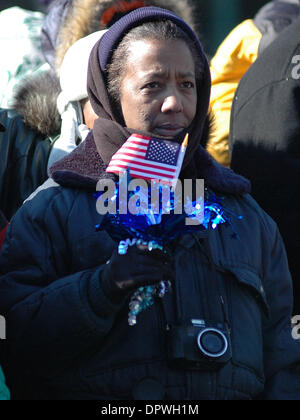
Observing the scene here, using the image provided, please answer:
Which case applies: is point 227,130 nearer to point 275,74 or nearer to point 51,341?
point 275,74

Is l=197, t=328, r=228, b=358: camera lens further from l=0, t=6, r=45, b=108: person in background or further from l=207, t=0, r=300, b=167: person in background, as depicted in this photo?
l=0, t=6, r=45, b=108: person in background

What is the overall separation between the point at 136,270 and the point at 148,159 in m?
0.43

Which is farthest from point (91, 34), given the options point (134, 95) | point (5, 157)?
point (134, 95)

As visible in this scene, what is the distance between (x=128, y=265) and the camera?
7.61 feet

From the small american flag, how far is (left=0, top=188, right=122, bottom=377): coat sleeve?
0.24 m

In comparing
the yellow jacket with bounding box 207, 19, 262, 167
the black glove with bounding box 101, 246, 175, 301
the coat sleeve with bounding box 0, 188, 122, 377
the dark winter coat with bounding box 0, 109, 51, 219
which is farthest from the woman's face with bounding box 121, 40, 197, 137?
the yellow jacket with bounding box 207, 19, 262, 167

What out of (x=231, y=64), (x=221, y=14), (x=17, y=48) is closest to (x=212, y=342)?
(x=231, y=64)

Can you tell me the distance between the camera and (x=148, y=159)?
258 cm

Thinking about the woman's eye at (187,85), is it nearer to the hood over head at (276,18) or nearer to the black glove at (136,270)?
the black glove at (136,270)

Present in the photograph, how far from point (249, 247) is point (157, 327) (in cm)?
44

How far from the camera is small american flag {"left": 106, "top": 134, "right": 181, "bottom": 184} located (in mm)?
2557

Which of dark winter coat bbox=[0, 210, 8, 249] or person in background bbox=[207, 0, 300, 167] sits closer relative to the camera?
dark winter coat bbox=[0, 210, 8, 249]

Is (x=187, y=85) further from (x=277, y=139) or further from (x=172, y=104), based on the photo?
(x=277, y=139)

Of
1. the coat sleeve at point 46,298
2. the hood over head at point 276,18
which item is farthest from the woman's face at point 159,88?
the hood over head at point 276,18
